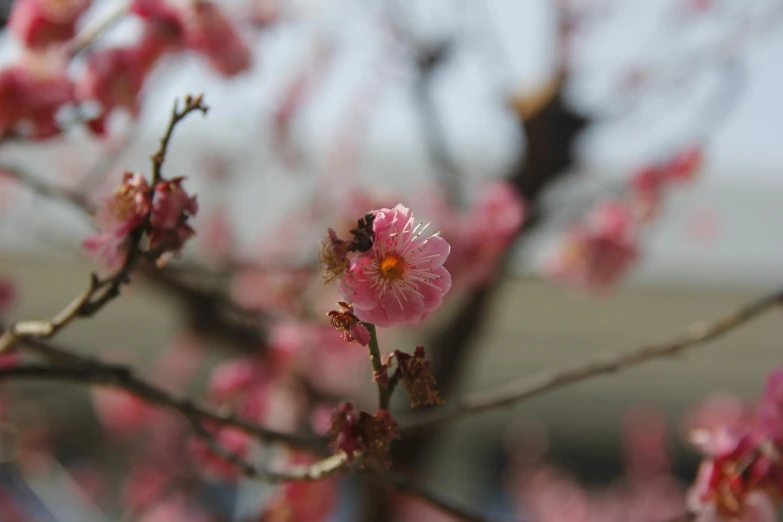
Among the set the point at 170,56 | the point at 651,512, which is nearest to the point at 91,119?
the point at 170,56

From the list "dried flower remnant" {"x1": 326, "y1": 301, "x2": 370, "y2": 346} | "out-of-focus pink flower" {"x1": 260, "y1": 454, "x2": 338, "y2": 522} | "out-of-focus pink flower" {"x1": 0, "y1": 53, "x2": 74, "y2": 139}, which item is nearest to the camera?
"dried flower remnant" {"x1": 326, "y1": 301, "x2": 370, "y2": 346}

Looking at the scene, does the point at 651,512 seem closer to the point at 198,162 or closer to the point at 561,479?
the point at 561,479

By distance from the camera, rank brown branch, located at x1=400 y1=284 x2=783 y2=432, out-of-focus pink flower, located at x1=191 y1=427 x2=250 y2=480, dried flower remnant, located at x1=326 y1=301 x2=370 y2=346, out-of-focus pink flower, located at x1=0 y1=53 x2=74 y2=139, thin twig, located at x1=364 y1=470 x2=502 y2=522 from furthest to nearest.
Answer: out-of-focus pink flower, located at x1=191 y1=427 x2=250 y2=480 < out-of-focus pink flower, located at x1=0 y1=53 x2=74 y2=139 < brown branch, located at x1=400 y1=284 x2=783 y2=432 < thin twig, located at x1=364 y1=470 x2=502 y2=522 < dried flower remnant, located at x1=326 y1=301 x2=370 y2=346

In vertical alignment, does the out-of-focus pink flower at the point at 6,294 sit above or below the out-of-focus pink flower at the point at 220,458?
above

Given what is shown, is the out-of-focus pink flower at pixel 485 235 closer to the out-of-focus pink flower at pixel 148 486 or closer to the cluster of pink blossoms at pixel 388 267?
the cluster of pink blossoms at pixel 388 267

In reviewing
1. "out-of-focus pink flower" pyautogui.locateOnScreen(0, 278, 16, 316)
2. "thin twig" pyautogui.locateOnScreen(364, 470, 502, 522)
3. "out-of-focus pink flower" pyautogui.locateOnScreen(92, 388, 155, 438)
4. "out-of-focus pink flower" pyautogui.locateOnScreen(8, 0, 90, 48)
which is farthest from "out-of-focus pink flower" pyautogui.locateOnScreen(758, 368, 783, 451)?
"out-of-focus pink flower" pyautogui.locateOnScreen(92, 388, 155, 438)

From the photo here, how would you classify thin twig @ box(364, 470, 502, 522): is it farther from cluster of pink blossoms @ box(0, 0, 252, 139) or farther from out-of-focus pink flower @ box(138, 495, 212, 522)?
out-of-focus pink flower @ box(138, 495, 212, 522)

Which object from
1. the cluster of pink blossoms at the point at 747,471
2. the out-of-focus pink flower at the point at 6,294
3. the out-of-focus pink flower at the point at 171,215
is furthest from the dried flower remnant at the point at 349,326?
the out-of-focus pink flower at the point at 6,294
